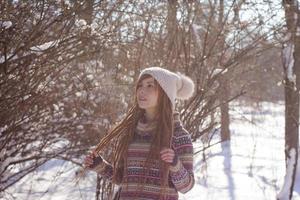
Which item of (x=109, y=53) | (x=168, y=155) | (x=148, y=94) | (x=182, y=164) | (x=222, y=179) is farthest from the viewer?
(x=222, y=179)

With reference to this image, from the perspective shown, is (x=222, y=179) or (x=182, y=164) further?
(x=222, y=179)

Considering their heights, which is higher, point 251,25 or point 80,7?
point 251,25

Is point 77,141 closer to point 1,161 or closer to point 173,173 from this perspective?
point 1,161

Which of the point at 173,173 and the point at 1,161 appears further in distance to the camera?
the point at 1,161

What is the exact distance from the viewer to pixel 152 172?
9.28 feet

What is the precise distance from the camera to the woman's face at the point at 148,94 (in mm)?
2943

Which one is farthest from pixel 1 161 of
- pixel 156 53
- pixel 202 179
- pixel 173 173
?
pixel 202 179

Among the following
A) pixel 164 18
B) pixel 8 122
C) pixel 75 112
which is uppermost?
pixel 164 18

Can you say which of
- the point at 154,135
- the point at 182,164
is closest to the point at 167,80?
the point at 154,135

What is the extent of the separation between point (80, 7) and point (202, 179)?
725 cm

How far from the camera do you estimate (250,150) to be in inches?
618

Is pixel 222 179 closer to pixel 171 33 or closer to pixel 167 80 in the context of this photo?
pixel 171 33

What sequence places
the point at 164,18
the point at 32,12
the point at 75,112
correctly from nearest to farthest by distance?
the point at 32,12
the point at 164,18
the point at 75,112

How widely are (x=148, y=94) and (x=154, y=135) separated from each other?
24cm
